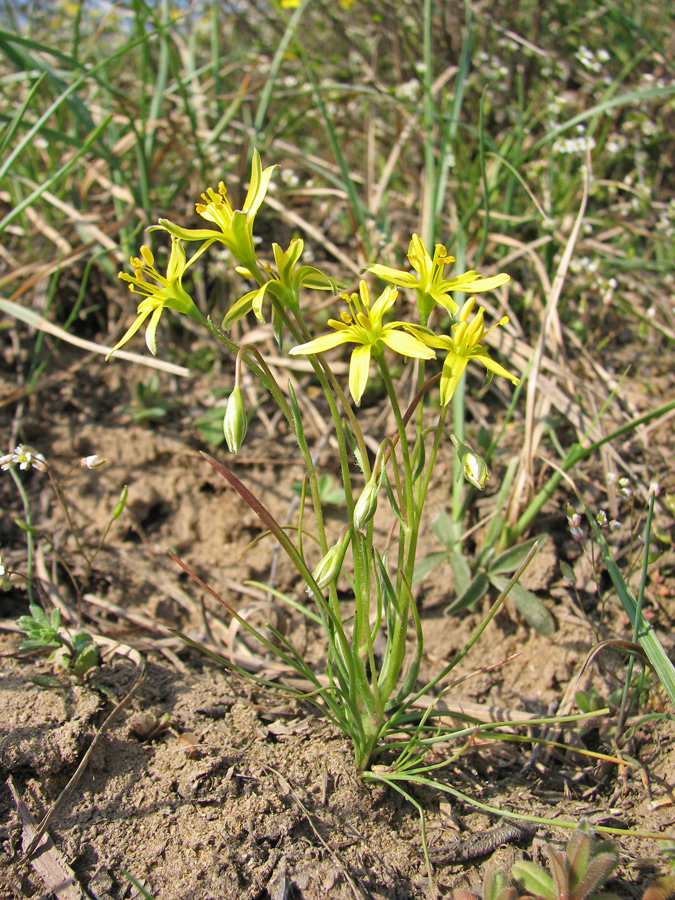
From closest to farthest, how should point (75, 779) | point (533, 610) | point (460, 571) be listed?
point (75, 779) → point (533, 610) → point (460, 571)

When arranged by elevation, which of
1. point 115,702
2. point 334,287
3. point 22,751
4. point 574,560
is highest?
point 334,287

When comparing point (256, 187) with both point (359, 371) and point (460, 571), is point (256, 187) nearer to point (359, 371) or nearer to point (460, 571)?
point (359, 371)

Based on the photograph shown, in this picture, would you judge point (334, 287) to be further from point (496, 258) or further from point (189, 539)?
point (496, 258)

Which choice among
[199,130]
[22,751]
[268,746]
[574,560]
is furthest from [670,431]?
[199,130]

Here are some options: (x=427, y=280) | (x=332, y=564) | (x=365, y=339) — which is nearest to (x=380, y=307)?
(x=365, y=339)

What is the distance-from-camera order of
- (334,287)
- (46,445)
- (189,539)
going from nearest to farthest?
(334,287) → (189,539) → (46,445)

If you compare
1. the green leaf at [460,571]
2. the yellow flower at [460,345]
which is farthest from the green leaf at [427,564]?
the yellow flower at [460,345]

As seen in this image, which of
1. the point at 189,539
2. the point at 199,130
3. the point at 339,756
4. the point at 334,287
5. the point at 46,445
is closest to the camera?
the point at 334,287

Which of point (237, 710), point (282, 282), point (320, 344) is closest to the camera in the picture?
point (320, 344)
